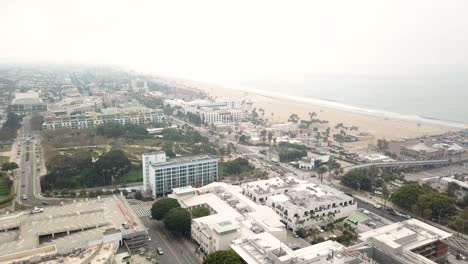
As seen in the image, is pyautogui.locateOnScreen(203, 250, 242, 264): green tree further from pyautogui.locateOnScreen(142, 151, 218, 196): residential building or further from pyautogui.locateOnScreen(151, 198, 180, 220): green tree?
pyautogui.locateOnScreen(142, 151, 218, 196): residential building

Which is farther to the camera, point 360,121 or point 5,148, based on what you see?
point 360,121

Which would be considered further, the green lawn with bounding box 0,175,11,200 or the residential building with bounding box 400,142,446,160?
the residential building with bounding box 400,142,446,160

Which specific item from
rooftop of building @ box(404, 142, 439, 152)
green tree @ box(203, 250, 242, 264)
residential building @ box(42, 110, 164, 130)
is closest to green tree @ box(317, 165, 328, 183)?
rooftop of building @ box(404, 142, 439, 152)

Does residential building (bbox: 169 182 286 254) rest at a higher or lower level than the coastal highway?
higher

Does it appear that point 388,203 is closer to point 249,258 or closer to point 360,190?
point 360,190

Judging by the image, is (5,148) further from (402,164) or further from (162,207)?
(402,164)

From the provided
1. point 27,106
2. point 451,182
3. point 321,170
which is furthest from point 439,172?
point 27,106

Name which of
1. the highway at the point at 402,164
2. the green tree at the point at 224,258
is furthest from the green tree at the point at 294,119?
the green tree at the point at 224,258
